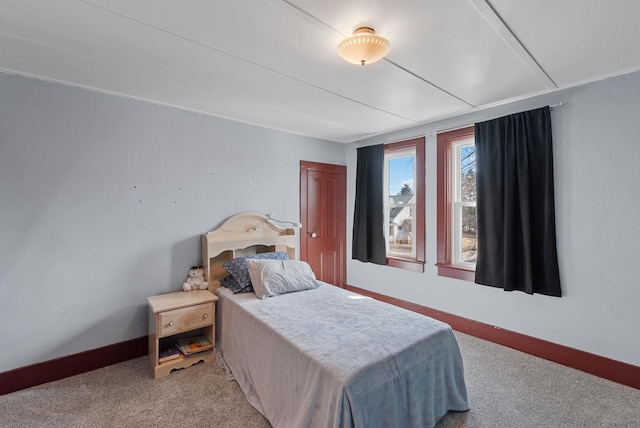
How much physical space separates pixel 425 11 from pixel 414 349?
5.84ft

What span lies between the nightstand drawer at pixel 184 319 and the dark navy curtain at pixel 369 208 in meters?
2.14

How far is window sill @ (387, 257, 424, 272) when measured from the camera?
3512mm

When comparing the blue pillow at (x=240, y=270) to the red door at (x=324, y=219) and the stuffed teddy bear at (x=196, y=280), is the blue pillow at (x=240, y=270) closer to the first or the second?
the stuffed teddy bear at (x=196, y=280)

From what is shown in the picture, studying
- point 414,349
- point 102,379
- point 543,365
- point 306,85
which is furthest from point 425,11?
point 102,379

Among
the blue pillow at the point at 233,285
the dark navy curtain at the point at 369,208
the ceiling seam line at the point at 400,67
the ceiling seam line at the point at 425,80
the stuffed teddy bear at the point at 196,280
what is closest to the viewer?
the ceiling seam line at the point at 400,67

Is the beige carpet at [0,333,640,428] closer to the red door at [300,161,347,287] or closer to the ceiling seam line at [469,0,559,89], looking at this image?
the red door at [300,161,347,287]

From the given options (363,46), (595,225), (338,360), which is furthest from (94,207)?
(595,225)

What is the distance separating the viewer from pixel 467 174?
322 centimetres

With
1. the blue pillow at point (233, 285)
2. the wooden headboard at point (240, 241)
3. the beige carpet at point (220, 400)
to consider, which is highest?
the wooden headboard at point (240, 241)

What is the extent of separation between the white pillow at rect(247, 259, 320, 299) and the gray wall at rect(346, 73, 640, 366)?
1899 millimetres

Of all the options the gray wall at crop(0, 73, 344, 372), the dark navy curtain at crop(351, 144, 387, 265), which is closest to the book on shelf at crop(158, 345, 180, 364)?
the gray wall at crop(0, 73, 344, 372)

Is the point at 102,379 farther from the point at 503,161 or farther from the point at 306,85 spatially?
the point at 503,161

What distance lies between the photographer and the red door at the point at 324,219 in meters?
3.93

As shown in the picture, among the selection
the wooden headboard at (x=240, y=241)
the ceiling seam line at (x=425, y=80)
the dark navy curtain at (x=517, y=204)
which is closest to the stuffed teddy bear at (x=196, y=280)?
the wooden headboard at (x=240, y=241)
